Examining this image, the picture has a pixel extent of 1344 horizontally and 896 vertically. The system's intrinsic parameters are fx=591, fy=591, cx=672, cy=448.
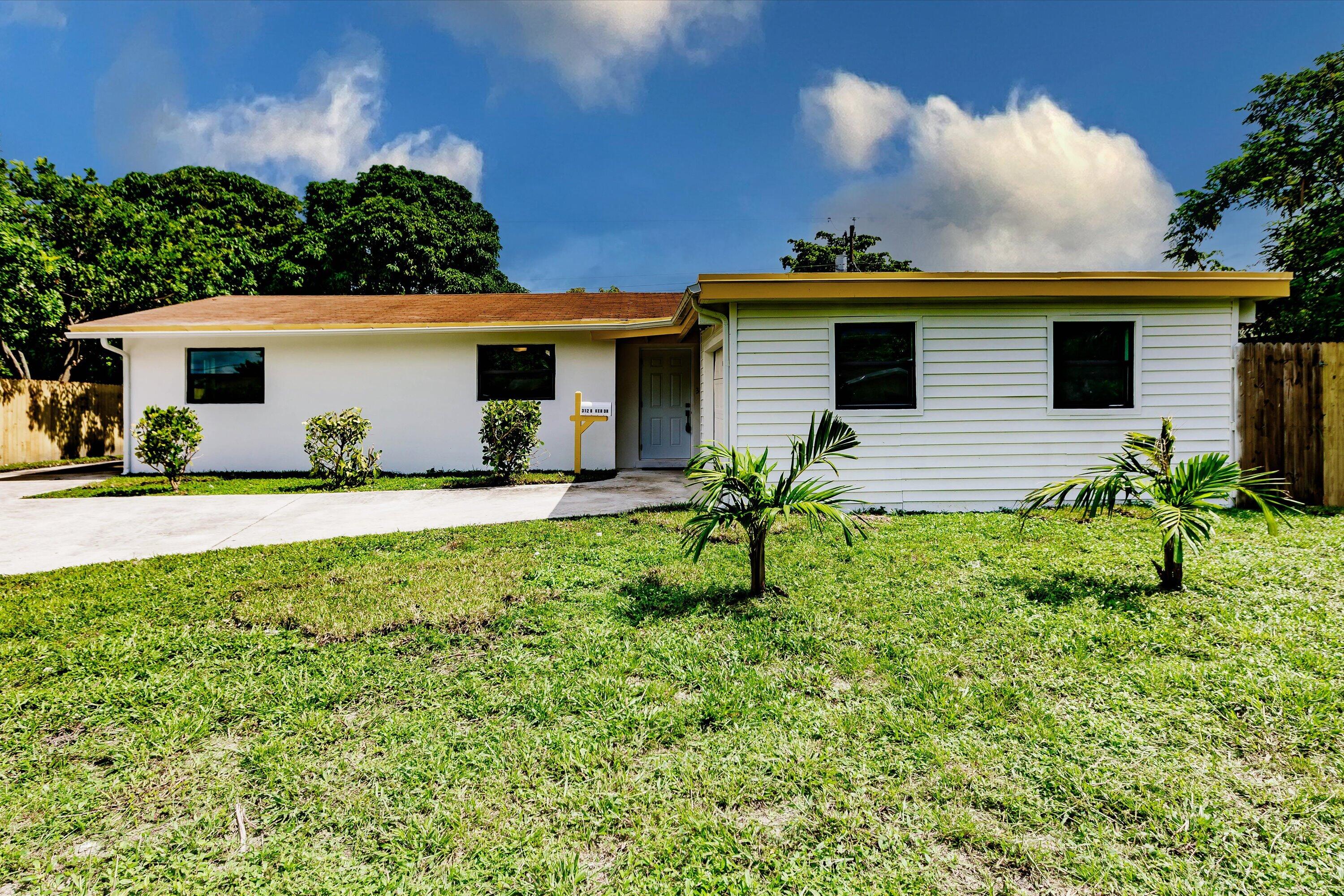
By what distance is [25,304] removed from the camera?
13.5 metres

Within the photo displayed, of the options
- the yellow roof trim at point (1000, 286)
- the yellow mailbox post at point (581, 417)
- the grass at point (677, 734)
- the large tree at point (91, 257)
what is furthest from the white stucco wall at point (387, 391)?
the grass at point (677, 734)

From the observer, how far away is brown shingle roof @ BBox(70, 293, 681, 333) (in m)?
10.4

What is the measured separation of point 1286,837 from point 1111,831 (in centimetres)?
51

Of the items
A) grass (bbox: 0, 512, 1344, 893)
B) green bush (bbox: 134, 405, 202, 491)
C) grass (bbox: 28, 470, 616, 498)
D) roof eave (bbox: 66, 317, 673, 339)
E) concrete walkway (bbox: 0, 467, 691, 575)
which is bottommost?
grass (bbox: 0, 512, 1344, 893)

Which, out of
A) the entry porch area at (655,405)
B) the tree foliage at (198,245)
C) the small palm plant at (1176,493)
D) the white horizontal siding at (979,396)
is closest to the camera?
the small palm plant at (1176,493)

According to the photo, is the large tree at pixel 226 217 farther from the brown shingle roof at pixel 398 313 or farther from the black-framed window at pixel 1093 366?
the black-framed window at pixel 1093 366

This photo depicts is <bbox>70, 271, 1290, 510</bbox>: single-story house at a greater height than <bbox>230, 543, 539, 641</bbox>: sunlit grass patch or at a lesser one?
greater

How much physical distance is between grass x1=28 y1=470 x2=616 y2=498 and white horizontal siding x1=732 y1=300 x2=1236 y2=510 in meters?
4.43

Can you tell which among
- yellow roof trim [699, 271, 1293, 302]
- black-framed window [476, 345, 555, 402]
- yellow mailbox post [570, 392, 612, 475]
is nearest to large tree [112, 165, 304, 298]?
black-framed window [476, 345, 555, 402]

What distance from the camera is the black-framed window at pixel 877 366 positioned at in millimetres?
7098

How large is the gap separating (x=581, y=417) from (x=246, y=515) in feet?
16.4

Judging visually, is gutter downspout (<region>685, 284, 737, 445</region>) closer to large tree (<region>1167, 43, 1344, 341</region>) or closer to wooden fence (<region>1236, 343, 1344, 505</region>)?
wooden fence (<region>1236, 343, 1344, 505</region>)

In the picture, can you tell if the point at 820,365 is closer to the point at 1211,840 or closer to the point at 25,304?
the point at 1211,840

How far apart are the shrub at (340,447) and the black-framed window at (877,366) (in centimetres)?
749
